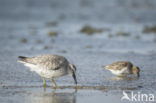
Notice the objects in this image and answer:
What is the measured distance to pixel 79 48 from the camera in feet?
53.9

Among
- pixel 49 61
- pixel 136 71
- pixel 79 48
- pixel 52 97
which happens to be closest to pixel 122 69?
pixel 136 71

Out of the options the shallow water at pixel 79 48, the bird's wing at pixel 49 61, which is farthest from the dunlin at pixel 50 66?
the shallow water at pixel 79 48

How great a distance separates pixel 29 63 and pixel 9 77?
1047mm

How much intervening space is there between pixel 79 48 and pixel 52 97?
761cm

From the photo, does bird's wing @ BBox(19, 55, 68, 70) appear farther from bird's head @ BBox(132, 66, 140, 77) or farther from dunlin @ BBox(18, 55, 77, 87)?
bird's head @ BBox(132, 66, 140, 77)

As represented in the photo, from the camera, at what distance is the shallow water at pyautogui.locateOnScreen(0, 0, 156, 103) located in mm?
9481

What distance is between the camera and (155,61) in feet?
44.8

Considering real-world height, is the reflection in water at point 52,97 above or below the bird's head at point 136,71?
above

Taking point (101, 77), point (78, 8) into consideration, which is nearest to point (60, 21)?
point (78, 8)

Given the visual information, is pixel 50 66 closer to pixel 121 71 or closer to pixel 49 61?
pixel 49 61

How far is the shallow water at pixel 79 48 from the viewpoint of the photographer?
9.48 m

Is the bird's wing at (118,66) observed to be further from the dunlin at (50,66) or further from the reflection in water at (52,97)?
the reflection in water at (52,97)

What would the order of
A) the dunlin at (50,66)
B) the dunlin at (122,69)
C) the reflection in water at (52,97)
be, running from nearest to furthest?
1. the reflection in water at (52,97)
2. the dunlin at (50,66)
3. the dunlin at (122,69)

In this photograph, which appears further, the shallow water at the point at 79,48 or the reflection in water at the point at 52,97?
the shallow water at the point at 79,48
